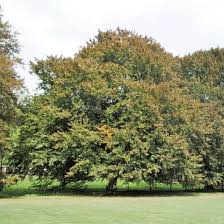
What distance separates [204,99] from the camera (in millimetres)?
54812

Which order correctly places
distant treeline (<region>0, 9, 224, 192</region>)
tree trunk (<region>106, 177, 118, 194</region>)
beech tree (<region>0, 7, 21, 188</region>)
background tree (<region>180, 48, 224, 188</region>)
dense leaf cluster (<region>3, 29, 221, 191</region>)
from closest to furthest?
beech tree (<region>0, 7, 21, 188</region>)
distant treeline (<region>0, 9, 224, 192</region>)
dense leaf cluster (<region>3, 29, 221, 191</region>)
tree trunk (<region>106, 177, 118, 194</region>)
background tree (<region>180, 48, 224, 188</region>)

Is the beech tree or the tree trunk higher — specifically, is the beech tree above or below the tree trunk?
above

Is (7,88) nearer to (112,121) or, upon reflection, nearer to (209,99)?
(112,121)

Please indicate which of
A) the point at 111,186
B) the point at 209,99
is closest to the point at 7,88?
the point at 111,186

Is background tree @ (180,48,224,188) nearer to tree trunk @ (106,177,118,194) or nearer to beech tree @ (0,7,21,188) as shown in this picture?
tree trunk @ (106,177,118,194)

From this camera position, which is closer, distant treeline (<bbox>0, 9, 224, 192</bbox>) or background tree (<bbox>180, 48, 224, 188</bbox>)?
distant treeline (<bbox>0, 9, 224, 192</bbox>)

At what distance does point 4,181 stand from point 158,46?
20.4 metres

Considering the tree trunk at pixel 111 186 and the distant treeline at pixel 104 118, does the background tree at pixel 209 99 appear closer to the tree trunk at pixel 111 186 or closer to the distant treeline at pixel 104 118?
the distant treeline at pixel 104 118

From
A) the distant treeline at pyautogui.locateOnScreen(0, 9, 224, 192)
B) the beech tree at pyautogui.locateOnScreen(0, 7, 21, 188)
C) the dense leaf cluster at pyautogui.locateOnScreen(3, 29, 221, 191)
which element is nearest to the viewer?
the beech tree at pyautogui.locateOnScreen(0, 7, 21, 188)

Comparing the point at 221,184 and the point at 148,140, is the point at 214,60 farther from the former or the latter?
the point at 148,140

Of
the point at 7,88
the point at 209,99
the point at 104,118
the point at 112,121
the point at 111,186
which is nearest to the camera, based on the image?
the point at 7,88

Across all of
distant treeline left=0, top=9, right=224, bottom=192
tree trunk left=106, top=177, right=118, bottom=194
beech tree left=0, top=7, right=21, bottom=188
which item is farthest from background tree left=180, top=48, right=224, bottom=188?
beech tree left=0, top=7, right=21, bottom=188

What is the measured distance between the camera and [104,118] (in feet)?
134

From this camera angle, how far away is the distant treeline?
38.0 meters
